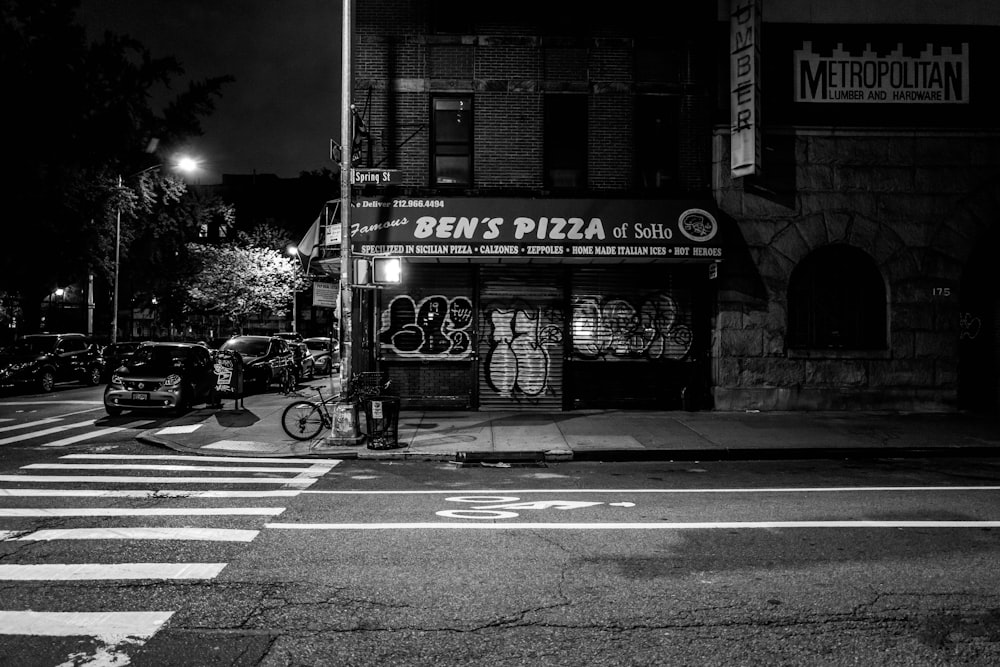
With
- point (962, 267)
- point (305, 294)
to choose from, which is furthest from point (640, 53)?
point (305, 294)

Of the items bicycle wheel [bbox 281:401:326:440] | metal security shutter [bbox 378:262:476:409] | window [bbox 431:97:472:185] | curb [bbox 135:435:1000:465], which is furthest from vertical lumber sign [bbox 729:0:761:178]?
bicycle wheel [bbox 281:401:326:440]

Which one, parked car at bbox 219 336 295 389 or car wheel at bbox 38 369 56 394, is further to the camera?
car wheel at bbox 38 369 56 394

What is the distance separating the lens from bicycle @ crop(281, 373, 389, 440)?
1145 centimetres

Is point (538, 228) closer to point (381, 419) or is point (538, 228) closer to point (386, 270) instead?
point (386, 270)

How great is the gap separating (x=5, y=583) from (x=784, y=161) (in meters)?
15.7

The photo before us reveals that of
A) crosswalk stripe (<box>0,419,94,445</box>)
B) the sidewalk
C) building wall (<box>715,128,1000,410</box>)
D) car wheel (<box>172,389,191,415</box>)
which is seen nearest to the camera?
the sidewalk

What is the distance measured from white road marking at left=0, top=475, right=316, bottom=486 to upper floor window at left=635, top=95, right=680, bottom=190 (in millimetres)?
10815

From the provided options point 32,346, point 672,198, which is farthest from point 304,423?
point 32,346

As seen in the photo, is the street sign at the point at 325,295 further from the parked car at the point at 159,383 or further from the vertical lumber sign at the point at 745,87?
the vertical lumber sign at the point at 745,87

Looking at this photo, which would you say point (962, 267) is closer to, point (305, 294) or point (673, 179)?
point (673, 179)

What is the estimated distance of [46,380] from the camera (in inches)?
831

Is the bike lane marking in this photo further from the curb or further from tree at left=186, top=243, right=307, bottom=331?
tree at left=186, top=243, right=307, bottom=331

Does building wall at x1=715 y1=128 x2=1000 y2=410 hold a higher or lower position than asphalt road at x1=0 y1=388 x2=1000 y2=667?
higher

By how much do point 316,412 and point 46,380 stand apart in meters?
13.9
